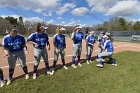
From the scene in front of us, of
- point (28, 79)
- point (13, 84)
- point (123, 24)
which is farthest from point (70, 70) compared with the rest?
point (123, 24)

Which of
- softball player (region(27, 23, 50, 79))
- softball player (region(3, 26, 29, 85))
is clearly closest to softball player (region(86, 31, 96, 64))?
softball player (region(27, 23, 50, 79))

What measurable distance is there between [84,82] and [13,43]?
2.63m

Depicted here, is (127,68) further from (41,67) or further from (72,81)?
(41,67)

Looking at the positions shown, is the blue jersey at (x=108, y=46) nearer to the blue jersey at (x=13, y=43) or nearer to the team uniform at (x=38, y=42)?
the team uniform at (x=38, y=42)

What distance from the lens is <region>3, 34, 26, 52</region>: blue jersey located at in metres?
6.93

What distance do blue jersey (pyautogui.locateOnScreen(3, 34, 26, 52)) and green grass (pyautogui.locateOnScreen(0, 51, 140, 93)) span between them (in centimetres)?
105

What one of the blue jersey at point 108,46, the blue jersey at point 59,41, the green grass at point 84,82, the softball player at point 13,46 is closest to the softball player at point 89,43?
the blue jersey at point 108,46

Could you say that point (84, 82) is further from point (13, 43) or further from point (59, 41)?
point (13, 43)

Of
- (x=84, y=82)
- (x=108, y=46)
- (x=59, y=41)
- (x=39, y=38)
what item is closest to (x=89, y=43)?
(x=108, y=46)

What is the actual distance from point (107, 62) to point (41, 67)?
10.4 feet

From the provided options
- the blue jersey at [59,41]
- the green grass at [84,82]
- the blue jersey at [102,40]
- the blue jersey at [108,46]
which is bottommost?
the green grass at [84,82]

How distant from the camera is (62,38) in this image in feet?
27.9

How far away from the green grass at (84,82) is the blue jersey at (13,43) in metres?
1.05

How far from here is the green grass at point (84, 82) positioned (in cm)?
665
